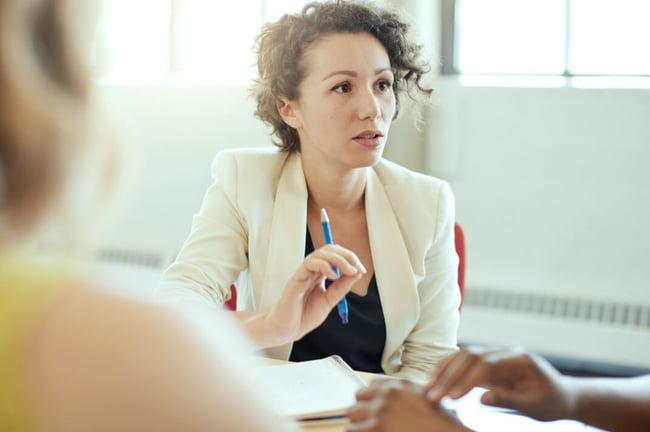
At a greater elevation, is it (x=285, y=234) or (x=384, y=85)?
(x=384, y=85)

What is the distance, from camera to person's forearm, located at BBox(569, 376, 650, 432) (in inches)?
53.1

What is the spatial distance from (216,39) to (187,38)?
0.19 meters

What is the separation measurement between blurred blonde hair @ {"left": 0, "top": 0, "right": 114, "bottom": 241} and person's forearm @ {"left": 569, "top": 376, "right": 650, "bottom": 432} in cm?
95

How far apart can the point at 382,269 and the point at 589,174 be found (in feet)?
6.08

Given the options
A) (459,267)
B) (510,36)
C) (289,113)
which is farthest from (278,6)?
(459,267)

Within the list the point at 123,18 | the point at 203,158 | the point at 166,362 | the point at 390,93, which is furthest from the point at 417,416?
the point at 123,18

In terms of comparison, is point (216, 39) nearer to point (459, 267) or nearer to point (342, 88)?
point (342, 88)

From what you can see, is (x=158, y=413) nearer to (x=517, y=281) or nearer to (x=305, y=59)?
(x=305, y=59)

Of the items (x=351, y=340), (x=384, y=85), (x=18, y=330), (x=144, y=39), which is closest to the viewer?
(x=18, y=330)

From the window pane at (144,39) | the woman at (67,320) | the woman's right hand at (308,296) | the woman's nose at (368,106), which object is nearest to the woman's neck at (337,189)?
the woman's nose at (368,106)

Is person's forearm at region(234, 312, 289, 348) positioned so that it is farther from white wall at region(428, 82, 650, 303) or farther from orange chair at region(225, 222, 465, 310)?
white wall at region(428, 82, 650, 303)

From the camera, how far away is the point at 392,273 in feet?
7.00

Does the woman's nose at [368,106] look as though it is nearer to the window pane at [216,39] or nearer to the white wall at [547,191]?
the white wall at [547,191]

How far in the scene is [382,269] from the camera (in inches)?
84.3
